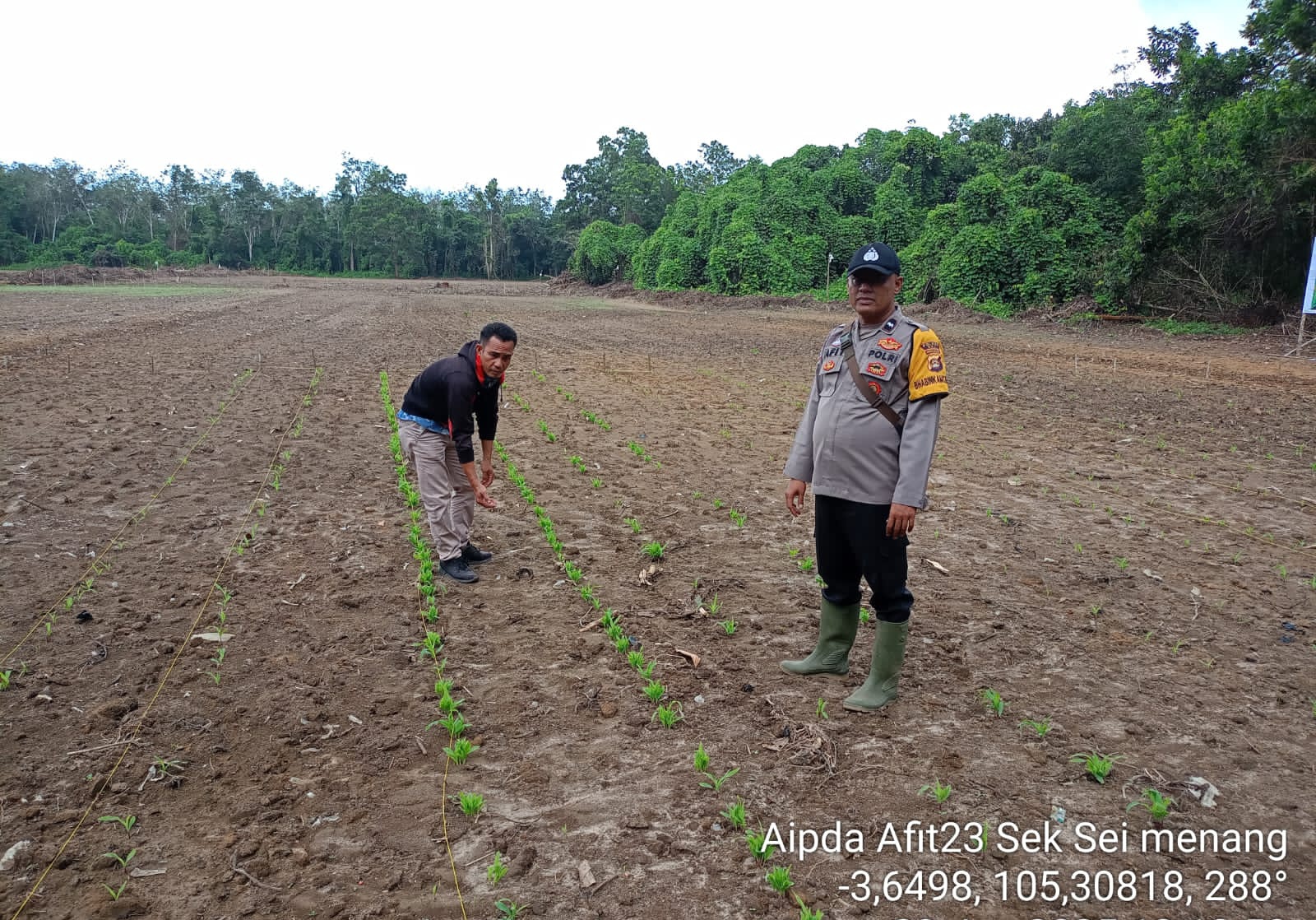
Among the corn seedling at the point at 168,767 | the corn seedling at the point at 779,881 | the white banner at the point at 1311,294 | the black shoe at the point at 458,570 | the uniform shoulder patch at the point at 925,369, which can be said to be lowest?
the corn seedling at the point at 168,767

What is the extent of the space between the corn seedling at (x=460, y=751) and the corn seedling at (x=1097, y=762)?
249cm

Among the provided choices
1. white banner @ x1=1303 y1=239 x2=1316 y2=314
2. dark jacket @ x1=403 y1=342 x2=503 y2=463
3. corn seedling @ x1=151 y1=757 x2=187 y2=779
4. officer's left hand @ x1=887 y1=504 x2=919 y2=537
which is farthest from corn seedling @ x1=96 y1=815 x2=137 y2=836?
white banner @ x1=1303 y1=239 x2=1316 y2=314

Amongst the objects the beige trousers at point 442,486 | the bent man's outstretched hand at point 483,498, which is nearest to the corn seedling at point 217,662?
the beige trousers at point 442,486

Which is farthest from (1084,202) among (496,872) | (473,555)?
(496,872)

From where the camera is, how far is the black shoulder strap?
3.35 metres

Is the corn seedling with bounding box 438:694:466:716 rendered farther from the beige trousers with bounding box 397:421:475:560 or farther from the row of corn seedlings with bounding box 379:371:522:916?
the beige trousers with bounding box 397:421:475:560

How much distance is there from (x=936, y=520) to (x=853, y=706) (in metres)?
3.15

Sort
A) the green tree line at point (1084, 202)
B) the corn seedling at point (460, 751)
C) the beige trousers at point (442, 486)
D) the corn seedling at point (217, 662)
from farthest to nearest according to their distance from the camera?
the green tree line at point (1084, 202)
the beige trousers at point (442, 486)
the corn seedling at point (217, 662)
the corn seedling at point (460, 751)

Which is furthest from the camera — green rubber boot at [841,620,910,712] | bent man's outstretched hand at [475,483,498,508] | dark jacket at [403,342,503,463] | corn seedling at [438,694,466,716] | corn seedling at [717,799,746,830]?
bent man's outstretched hand at [475,483,498,508]

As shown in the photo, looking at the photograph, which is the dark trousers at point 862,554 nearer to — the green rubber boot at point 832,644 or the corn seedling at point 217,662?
the green rubber boot at point 832,644

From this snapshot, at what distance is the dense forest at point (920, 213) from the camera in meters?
20.5

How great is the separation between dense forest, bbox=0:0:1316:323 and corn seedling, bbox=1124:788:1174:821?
66.2 feet

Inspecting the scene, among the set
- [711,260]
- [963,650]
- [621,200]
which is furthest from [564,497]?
[621,200]

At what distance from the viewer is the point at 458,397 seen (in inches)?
189
